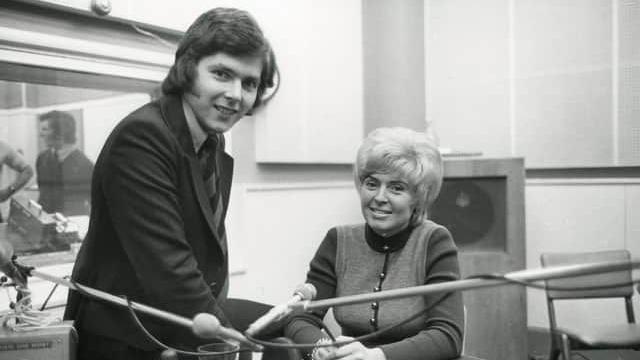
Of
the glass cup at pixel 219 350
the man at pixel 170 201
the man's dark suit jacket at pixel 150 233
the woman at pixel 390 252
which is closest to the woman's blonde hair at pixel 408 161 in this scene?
the woman at pixel 390 252

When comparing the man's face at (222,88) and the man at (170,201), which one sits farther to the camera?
the man's face at (222,88)

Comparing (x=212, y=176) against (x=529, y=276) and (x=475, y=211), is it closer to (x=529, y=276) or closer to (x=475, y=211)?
(x=529, y=276)

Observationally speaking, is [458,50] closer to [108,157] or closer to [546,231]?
[546,231]

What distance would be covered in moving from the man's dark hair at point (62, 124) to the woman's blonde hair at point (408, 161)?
1.26 meters

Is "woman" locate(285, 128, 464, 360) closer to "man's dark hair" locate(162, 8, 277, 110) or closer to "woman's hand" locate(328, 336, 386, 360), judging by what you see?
"woman's hand" locate(328, 336, 386, 360)

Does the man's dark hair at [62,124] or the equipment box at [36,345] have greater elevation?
the man's dark hair at [62,124]

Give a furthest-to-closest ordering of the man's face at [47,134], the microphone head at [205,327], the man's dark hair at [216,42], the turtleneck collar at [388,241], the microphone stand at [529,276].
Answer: the man's face at [47,134] → the turtleneck collar at [388,241] → the man's dark hair at [216,42] → the microphone head at [205,327] → the microphone stand at [529,276]

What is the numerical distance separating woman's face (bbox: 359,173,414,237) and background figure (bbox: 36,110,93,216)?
1278 millimetres

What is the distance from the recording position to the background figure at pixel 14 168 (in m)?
2.12

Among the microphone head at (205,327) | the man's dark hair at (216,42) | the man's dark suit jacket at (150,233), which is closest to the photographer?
the microphone head at (205,327)

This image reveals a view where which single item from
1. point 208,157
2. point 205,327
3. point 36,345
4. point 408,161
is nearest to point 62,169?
point 208,157

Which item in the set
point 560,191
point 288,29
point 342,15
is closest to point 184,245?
point 288,29

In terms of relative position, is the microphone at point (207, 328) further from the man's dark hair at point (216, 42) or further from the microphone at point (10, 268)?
the man's dark hair at point (216, 42)

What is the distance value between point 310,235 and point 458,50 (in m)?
1.74
